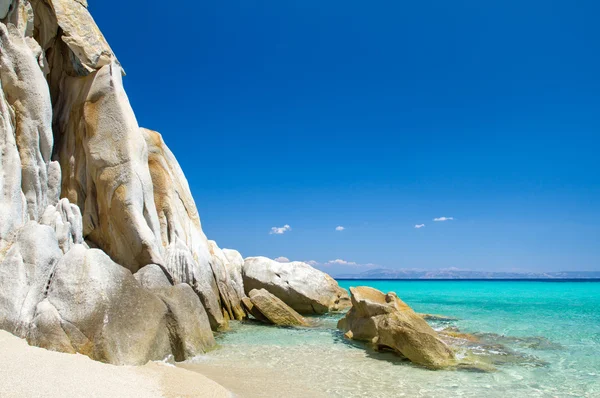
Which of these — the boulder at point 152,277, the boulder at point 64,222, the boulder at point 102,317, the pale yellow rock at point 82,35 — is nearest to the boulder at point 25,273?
the boulder at point 102,317

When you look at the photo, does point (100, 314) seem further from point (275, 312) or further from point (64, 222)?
point (275, 312)

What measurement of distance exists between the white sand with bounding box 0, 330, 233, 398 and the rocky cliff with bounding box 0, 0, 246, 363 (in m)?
0.73

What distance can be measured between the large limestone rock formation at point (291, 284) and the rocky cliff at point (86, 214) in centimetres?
214

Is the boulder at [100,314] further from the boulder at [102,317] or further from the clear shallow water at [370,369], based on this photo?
the clear shallow water at [370,369]

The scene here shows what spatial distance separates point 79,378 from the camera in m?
5.68

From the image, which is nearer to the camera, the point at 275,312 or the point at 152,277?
the point at 152,277

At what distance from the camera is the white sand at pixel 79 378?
16.9 ft

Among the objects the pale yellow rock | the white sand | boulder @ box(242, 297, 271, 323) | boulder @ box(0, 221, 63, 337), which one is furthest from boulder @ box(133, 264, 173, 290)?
the pale yellow rock

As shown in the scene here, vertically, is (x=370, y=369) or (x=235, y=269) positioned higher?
(x=235, y=269)

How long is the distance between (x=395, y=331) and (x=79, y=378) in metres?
7.08

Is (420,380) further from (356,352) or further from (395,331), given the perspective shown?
(356,352)

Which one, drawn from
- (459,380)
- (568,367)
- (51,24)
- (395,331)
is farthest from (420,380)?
(51,24)

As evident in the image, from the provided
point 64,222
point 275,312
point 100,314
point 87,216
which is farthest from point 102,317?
point 275,312

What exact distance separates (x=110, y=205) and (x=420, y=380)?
404 inches
